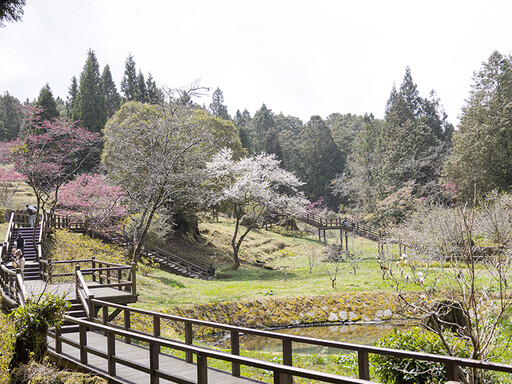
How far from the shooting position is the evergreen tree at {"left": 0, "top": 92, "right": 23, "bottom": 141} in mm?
58438

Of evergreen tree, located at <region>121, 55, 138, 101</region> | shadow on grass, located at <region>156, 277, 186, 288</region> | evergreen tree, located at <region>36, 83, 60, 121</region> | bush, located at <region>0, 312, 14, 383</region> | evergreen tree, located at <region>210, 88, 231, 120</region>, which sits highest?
evergreen tree, located at <region>210, 88, 231, 120</region>

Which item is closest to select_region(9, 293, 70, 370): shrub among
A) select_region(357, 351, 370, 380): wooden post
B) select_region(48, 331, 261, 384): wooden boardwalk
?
select_region(48, 331, 261, 384): wooden boardwalk

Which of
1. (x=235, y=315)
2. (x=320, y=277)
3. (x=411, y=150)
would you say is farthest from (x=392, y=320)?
(x=411, y=150)

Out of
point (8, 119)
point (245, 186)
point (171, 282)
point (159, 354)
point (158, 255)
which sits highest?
point (8, 119)

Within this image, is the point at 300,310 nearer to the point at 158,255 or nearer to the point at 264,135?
the point at 158,255

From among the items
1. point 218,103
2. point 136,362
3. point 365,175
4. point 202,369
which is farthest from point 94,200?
point 218,103

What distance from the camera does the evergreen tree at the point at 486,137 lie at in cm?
3228

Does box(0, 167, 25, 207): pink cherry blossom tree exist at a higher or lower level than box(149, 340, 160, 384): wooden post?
higher

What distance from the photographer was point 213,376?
679 centimetres

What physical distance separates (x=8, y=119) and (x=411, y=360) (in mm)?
65858

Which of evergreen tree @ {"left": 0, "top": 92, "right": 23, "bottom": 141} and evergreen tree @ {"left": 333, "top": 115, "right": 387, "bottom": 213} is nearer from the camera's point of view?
evergreen tree @ {"left": 333, "top": 115, "right": 387, "bottom": 213}

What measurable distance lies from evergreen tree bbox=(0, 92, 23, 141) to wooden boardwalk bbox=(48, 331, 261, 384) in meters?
58.1

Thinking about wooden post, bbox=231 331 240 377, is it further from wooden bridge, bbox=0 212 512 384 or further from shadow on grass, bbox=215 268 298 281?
shadow on grass, bbox=215 268 298 281

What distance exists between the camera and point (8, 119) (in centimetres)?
5981
